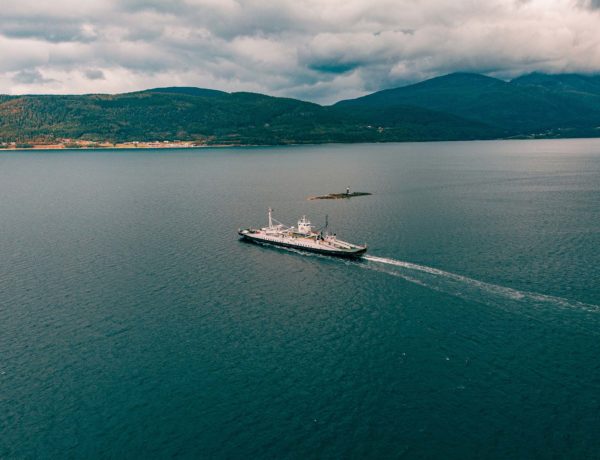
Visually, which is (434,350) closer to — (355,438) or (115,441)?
(355,438)

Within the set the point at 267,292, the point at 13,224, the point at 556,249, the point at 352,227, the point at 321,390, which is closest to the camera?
the point at 321,390

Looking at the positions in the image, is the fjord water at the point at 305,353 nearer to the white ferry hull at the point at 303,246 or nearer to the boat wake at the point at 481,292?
the boat wake at the point at 481,292

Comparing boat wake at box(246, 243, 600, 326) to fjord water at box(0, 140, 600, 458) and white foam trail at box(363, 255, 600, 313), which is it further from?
fjord water at box(0, 140, 600, 458)

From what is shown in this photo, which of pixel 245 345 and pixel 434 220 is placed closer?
pixel 245 345

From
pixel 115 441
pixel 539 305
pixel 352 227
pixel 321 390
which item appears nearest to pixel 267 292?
pixel 321 390

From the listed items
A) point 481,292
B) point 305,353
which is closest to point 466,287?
point 481,292

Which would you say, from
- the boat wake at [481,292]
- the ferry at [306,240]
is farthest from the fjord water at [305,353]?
the ferry at [306,240]
